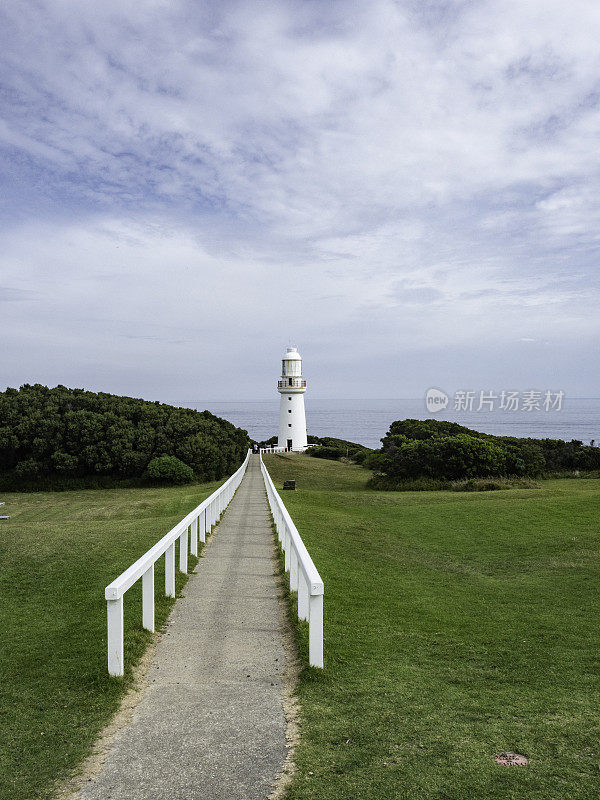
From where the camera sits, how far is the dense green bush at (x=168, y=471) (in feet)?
117

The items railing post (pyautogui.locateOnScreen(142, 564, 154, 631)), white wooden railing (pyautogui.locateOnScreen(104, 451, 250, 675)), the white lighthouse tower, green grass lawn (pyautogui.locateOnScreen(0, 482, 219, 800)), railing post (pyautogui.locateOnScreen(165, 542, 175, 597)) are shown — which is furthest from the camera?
the white lighthouse tower

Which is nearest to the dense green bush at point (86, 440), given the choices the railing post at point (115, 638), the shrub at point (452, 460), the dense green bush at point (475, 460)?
the dense green bush at point (475, 460)

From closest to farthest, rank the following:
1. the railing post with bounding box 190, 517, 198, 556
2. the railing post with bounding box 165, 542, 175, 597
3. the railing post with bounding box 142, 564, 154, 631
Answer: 1. the railing post with bounding box 142, 564, 154, 631
2. the railing post with bounding box 165, 542, 175, 597
3. the railing post with bounding box 190, 517, 198, 556

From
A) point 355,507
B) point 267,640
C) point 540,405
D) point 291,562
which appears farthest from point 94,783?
point 540,405

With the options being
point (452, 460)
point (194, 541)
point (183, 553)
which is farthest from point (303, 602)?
point (452, 460)

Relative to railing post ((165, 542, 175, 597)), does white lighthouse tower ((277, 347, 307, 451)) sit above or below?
above

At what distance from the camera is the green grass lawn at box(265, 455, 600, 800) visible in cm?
382

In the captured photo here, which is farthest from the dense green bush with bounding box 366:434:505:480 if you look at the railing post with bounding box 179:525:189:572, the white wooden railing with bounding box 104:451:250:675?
the railing post with bounding box 179:525:189:572

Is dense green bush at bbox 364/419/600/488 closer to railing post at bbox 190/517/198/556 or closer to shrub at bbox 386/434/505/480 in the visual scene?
shrub at bbox 386/434/505/480

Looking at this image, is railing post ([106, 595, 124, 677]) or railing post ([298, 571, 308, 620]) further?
railing post ([298, 571, 308, 620])

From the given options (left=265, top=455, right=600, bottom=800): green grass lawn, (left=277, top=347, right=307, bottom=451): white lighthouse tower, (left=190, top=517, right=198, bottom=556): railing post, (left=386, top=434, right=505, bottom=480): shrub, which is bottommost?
(left=265, top=455, right=600, bottom=800): green grass lawn

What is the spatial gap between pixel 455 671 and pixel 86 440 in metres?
33.2

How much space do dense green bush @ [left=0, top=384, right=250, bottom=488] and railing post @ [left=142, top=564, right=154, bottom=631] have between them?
30321mm

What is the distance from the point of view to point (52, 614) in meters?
7.80
